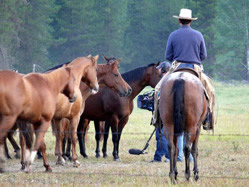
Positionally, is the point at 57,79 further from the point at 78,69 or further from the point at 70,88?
the point at 78,69

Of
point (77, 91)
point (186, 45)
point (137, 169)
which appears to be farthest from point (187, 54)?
point (77, 91)

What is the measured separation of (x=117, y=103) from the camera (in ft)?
46.2

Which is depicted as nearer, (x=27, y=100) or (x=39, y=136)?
(x=27, y=100)

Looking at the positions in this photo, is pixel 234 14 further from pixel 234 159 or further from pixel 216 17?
pixel 234 159

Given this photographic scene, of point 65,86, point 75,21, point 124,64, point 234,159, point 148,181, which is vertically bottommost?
point 124,64

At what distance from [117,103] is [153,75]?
1033mm

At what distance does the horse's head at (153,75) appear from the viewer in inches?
552

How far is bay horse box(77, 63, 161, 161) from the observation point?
46.1 feet

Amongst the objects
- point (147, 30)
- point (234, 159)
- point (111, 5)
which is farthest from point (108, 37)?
point (234, 159)

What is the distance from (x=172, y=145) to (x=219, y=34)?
54.3 meters

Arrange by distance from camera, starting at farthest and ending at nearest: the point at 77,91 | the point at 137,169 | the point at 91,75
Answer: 1. the point at 91,75
2. the point at 77,91
3. the point at 137,169

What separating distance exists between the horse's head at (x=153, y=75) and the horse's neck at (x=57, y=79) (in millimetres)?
3681

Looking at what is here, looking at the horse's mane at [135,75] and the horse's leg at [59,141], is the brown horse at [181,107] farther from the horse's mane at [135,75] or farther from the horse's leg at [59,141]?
the horse's mane at [135,75]

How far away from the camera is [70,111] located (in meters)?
12.1
